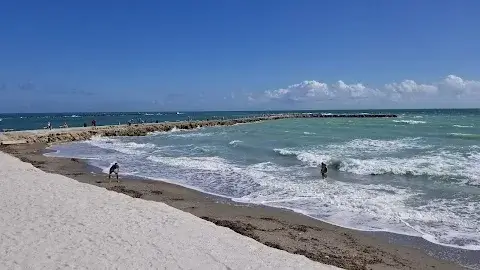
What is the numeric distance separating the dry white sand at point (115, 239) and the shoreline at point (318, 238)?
1031 mm

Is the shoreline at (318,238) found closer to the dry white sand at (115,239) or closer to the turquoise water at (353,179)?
the turquoise water at (353,179)

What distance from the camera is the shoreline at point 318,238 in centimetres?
912

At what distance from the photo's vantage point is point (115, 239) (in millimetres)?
8609

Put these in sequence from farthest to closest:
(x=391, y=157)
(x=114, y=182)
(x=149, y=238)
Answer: (x=391, y=157) < (x=114, y=182) < (x=149, y=238)

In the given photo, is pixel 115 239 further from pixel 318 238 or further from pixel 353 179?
pixel 353 179

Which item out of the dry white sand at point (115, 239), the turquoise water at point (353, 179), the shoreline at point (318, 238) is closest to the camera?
the dry white sand at point (115, 239)

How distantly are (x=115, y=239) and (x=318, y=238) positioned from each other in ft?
16.1

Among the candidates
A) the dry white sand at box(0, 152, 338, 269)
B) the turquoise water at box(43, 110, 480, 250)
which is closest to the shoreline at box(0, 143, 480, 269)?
the turquoise water at box(43, 110, 480, 250)

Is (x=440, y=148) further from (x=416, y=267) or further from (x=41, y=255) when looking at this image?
(x=41, y=255)

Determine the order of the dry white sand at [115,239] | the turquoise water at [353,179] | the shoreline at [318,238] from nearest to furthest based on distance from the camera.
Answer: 1. the dry white sand at [115,239]
2. the shoreline at [318,238]
3. the turquoise water at [353,179]

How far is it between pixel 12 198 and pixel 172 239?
5820 millimetres

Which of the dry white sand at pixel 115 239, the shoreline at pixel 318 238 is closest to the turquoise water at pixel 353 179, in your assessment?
the shoreline at pixel 318 238

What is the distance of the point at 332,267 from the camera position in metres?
8.19

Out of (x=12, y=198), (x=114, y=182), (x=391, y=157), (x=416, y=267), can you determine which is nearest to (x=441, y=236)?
(x=416, y=267)
